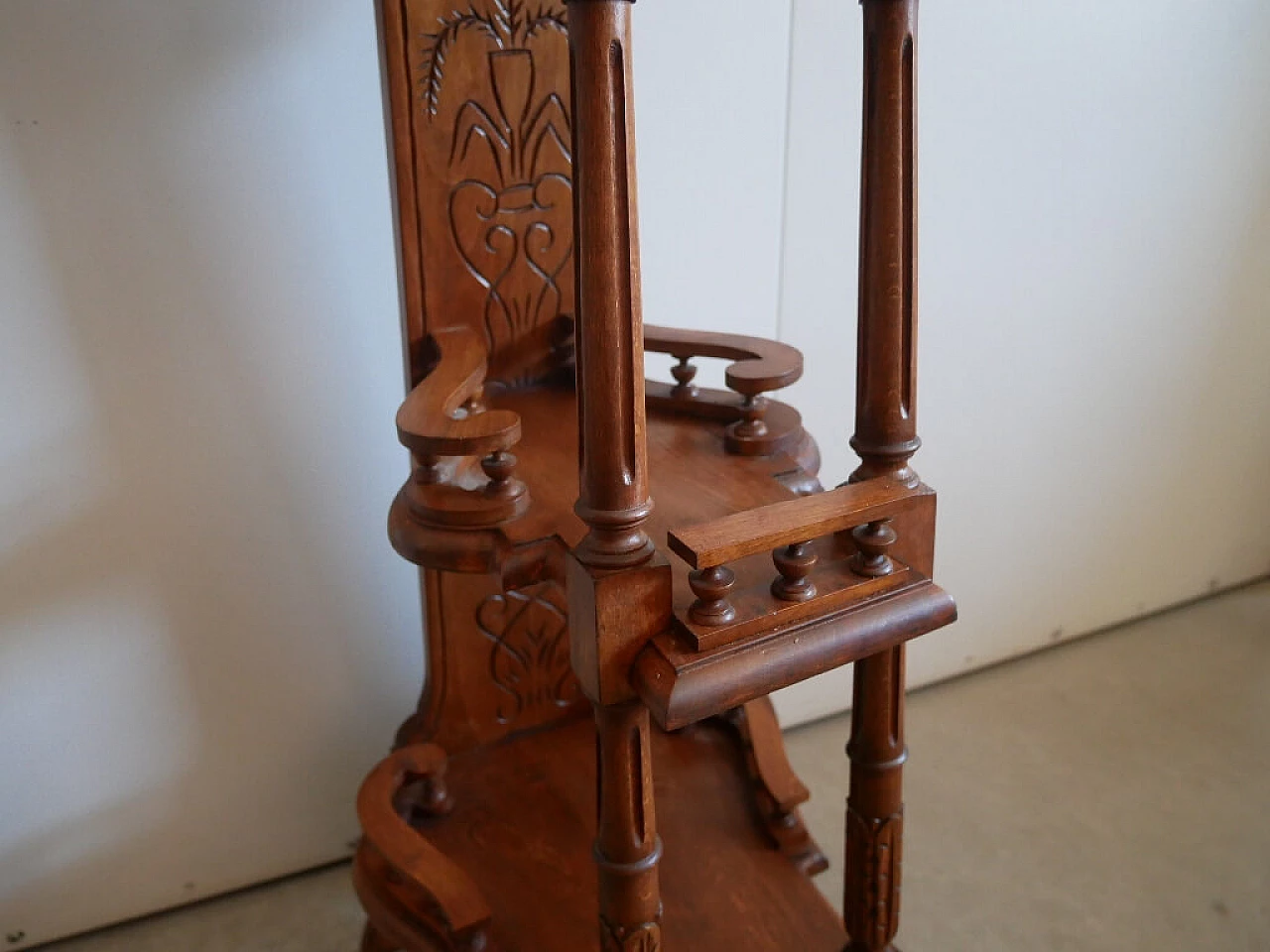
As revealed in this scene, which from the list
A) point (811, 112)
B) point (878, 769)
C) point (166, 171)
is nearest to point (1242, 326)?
point (811, 112)

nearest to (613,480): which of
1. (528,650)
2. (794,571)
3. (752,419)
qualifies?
(794,571)

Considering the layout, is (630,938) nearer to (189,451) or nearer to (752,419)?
(752,419)

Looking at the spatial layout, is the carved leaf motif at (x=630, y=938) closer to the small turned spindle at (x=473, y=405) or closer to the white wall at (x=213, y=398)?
the small turned spindle at (x=473, y=405)

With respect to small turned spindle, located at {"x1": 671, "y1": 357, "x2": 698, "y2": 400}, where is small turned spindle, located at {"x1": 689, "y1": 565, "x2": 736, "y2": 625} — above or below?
below

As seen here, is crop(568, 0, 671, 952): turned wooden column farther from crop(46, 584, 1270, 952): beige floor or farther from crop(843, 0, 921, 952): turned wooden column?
crop(46, 584, 1270, 952): beige floor

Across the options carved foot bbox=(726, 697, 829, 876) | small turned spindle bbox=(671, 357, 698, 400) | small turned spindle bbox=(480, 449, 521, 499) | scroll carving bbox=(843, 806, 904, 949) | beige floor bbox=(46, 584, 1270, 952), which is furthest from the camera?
beige floor bbox=(46, 584, 1270, 952)

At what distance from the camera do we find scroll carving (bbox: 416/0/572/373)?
103 centimetres

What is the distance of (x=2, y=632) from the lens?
1.27 meters

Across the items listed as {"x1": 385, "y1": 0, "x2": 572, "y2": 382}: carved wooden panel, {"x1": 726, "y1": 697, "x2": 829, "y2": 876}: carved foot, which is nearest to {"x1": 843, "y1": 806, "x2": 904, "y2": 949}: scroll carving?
{"x1": 726, "y1": 697, "x2": 829, "y2": 876}: carved foot

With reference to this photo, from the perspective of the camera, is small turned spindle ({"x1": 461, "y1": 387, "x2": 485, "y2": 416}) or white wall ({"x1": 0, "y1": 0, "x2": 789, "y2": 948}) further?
white wall ({"x1": 0, "y1": 0, "x2": 789, "y2": 948})

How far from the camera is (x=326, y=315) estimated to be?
1.28 metres

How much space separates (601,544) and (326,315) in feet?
2.41

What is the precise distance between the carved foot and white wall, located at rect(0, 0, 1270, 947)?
50 centimetres

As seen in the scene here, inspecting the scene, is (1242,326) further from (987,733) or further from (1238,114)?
(987,733)
